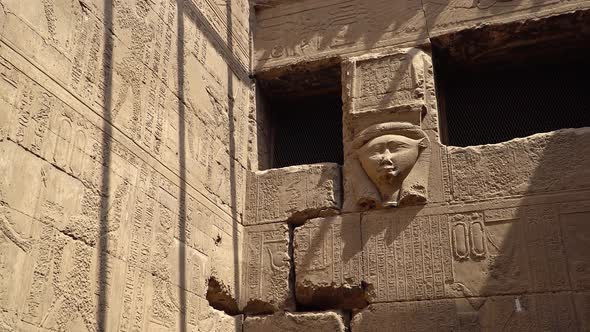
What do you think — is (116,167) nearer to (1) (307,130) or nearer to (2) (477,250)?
(2) (477,250)

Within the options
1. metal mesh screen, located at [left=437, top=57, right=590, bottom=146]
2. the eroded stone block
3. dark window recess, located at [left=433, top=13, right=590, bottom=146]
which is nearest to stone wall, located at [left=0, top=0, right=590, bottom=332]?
the eroded stone block

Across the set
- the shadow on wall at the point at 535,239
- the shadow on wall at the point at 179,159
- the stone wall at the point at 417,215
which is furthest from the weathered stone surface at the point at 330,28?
the shadow on wall at the point at 535,239

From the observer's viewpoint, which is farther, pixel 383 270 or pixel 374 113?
pixel 374 113

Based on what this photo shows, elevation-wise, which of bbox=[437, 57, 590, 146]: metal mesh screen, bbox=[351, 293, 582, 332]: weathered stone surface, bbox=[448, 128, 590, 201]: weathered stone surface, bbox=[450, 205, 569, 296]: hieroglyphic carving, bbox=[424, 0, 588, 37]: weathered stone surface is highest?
bbox=[424, 0, 588, 37]: weathered stone surface

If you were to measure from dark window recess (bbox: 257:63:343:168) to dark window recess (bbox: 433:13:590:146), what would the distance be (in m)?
1.03

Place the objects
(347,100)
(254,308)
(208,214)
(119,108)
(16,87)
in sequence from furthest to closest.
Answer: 1. (347,100)
2. (254,308)
3. (208,214)
4. (119,108)
5. (16,87)

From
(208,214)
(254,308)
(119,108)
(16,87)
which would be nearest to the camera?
(16,87)

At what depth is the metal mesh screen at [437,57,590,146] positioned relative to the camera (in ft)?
19.0

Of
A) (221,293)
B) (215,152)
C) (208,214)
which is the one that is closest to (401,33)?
(215,152)

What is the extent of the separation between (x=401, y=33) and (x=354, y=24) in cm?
46

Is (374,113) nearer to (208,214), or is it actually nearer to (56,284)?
(208,214)

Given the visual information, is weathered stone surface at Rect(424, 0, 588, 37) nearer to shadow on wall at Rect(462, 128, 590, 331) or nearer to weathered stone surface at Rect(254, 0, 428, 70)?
weathered stone surface at Rect(254, 0, 428, 70)

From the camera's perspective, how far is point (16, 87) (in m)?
3.34

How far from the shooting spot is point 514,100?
234 inches
